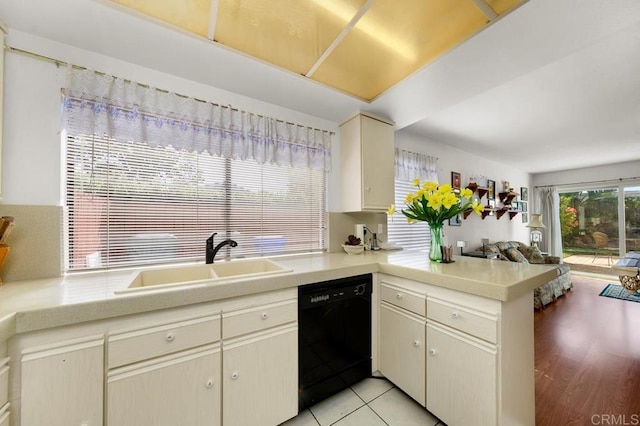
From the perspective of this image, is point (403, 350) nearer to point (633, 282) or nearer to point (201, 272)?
point (201, 272)

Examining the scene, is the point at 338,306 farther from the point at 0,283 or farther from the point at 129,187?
the point at 0,283

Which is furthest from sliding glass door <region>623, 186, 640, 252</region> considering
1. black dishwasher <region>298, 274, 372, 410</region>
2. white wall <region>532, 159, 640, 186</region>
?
black dishwasher <region>298, 274, 372, 410</region>

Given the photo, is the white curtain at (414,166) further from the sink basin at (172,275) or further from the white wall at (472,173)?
the sink basin at (172,275)

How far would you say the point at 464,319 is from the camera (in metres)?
1.21

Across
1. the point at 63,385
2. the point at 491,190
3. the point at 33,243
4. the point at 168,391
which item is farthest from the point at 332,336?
the point at 491,190

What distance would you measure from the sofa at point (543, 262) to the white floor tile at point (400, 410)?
278cm

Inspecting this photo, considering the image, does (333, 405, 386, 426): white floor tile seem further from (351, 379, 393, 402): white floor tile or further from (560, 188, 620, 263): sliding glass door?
(560, 188, 620, 263): sliding glass door

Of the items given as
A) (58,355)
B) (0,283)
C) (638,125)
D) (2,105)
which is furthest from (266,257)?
(638,125)

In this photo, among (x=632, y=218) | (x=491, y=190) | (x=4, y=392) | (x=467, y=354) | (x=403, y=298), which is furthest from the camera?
(x=632, y=218)

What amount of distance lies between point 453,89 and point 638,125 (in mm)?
3093

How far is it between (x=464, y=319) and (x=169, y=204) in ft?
6.52

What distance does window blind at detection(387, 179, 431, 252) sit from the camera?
9.66 ft

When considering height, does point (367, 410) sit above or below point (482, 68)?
below

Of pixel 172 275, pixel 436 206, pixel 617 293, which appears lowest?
pixel 617 293
